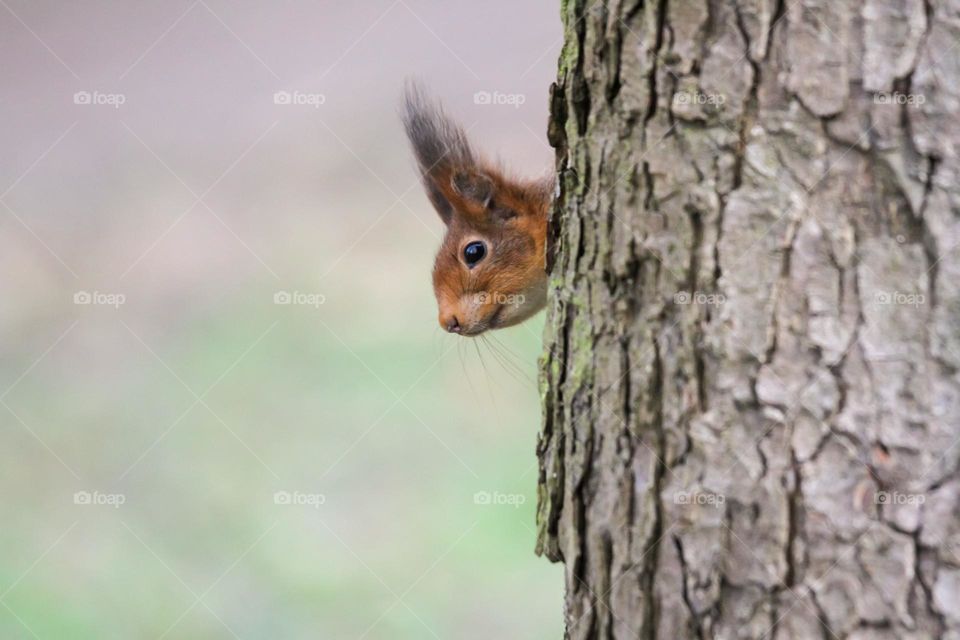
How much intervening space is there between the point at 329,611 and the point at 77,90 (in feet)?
12.1

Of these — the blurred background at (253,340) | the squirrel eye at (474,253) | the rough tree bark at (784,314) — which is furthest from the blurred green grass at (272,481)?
the rough tree bark at (784,314)

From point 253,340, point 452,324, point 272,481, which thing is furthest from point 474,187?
point 253,340

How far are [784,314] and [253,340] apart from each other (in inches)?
150

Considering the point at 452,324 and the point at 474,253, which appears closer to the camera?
the point at 452,324

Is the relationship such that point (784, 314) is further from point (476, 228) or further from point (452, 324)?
point (476, 228)

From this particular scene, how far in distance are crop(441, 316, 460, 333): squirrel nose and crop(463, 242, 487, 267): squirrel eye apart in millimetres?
186

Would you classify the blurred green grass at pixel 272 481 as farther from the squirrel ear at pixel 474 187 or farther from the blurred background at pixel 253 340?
the squirrel ear at pixel 474 187

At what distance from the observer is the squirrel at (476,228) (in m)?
2.50

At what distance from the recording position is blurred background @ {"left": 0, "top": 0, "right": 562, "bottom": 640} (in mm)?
3781

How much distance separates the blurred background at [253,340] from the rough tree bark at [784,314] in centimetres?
136

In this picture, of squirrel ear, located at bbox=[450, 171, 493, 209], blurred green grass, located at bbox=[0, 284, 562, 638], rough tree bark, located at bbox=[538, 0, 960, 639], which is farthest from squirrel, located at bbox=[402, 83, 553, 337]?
rough tree bark, located at bbox=[538, 0, 960, 639]

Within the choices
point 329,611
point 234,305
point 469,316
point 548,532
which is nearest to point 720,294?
point 548,532

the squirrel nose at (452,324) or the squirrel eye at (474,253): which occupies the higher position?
the squirrel eye at (474,253)

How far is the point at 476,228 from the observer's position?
8.67 ft
